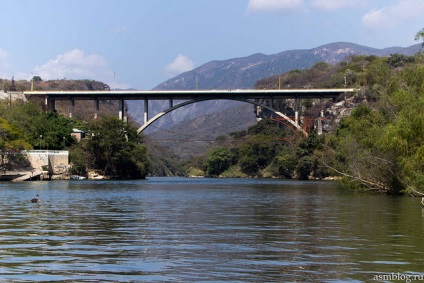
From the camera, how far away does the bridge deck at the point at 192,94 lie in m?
111

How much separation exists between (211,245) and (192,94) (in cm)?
9236

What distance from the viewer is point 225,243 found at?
2075 centimetres

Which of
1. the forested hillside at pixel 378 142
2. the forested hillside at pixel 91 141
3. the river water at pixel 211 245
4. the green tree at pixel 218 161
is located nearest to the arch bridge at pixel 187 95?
the forested hillside at pixel 378 142

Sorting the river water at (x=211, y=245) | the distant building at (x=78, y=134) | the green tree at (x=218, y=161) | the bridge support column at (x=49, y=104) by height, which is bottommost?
the green tree at (x=218, y=161)

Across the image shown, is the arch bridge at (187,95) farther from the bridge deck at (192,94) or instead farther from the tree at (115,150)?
the tree at (115,150)

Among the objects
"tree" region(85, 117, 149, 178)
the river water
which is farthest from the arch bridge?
the river water

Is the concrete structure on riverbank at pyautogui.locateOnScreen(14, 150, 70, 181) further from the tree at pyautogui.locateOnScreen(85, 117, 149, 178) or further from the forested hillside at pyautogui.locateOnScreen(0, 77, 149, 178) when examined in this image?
the tree at pyautogui.locateOnScreen(85, 117, 149, 178)

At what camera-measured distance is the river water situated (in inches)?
616

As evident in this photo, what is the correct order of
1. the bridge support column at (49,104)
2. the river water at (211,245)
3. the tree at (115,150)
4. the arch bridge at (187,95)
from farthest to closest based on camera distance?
the bridge support column at (49,104)
the arch bridge at (187,95)
the tree at (115,150)
the river water at (211,245)

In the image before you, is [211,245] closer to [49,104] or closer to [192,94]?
[192,94]

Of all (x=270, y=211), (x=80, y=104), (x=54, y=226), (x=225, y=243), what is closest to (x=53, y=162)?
(x=270, y=211)

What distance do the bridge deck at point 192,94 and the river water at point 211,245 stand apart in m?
77.1

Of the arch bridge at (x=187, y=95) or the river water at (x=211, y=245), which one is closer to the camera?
the river water at (x=211, y=245)

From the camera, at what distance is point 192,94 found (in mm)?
112062
